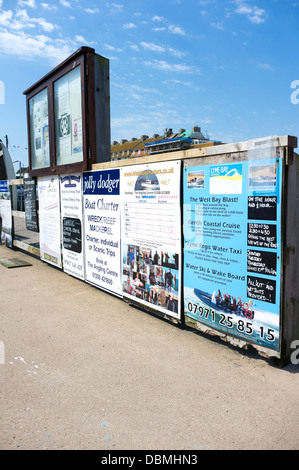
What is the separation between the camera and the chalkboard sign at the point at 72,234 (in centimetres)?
659

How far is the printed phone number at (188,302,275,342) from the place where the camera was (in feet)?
11.0

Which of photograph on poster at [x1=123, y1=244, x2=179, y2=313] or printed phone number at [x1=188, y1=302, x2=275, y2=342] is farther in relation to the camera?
photograph on poster at [x1=123, y1=244, x2=179, y2=313]

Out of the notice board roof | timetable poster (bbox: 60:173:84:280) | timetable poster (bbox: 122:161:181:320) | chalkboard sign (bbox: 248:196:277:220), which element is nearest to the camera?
chalkboard sign (bbox: 248:196:277:220)

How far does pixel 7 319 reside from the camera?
186 inches

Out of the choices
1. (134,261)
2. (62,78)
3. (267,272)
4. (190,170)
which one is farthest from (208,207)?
(62,78)

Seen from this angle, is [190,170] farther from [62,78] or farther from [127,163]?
[62,78]

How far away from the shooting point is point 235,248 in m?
3.58

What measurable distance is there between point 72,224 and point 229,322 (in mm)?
4006

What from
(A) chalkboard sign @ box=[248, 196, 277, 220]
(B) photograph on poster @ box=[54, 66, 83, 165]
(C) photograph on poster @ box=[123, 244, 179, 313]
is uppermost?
(B) photograph on poster @ box=[54, 66, 83, 165]

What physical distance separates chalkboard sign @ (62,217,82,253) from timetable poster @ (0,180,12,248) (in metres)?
3.90

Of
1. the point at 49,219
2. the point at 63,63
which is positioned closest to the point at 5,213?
the point at 49,219

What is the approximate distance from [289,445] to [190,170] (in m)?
2.71

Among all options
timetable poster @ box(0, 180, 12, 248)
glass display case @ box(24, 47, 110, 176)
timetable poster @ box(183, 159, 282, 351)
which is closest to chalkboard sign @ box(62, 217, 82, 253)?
glass display case @ box(24, 47, 110, 176)

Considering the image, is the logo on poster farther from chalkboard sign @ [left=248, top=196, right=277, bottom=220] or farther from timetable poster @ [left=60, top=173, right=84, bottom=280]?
timetable poster @ [left=60, top=173, right=84, bottom=280]
